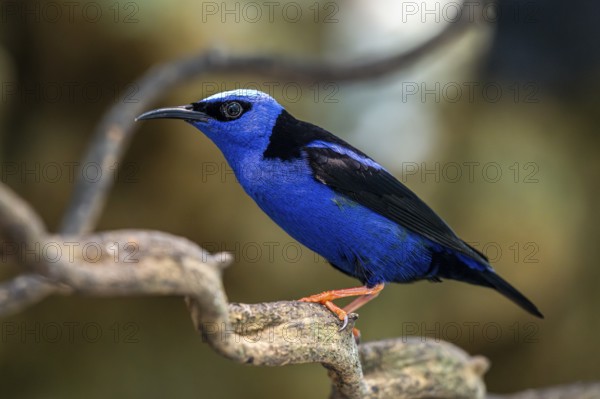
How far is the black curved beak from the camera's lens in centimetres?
336

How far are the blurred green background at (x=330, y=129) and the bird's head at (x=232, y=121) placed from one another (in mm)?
2329

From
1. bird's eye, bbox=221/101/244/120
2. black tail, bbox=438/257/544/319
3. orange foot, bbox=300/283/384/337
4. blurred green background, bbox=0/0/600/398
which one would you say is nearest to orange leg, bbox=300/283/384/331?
orange foot, bbox=300/283/384/337

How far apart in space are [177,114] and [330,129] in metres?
3.90

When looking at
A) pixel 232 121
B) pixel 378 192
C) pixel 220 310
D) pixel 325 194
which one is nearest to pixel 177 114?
pixel 232 121

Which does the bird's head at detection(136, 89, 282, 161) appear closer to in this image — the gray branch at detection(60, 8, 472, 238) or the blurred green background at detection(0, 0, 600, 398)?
the gray branch at detection(60, 8, 472, 238)

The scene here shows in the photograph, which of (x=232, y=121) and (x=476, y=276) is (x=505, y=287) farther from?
(x=232, y=121)

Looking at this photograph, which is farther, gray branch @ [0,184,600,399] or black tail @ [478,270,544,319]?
black tail @ [478,270,544,319]

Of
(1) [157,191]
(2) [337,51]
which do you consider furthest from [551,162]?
(1) [157,191]

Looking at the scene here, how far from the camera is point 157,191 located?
6574mm

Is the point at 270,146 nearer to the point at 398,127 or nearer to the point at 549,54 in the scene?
the point at 398,127

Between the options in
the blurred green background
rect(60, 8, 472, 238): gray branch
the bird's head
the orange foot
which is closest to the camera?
the orange foot

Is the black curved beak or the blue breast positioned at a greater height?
the black curved beak

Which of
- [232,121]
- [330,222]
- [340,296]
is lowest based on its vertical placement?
[340,296]

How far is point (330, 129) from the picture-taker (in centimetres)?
719
